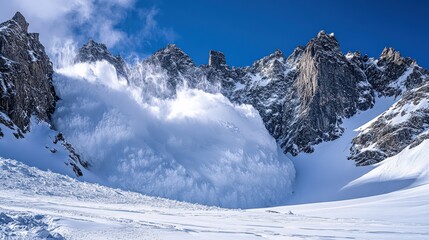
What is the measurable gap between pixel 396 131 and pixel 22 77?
79.5 meters

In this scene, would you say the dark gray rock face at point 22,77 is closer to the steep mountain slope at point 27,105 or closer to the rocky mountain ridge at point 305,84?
the steep mountain slope at point 27,105

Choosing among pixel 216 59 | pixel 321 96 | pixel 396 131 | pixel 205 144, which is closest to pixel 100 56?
pixel 216 59

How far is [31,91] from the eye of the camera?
62125 millimetres

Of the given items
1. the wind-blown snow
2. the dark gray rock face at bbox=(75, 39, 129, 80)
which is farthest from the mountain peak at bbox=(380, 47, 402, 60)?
the dark gray rock face at bbox=(75, 39, 129, 80)

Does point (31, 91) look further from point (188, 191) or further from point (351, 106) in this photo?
point (351, 106)

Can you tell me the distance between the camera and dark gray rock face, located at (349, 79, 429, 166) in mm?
88375

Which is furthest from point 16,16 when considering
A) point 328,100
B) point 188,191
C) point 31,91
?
point 328,100

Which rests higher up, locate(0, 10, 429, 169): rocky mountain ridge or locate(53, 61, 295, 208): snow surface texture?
locate(0, 10, 429, 169): rocky mountain ridge

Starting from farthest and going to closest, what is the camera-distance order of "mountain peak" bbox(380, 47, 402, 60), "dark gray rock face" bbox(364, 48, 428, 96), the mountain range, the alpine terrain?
"mountain peak" bbox(380, 47, 402, 60) < "dark gray rock face" bbox(364, 48, 428, 96) < the mountain range < the alpine terrain

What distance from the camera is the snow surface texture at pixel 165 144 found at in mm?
60125

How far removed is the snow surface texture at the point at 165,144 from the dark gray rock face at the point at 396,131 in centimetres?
2233

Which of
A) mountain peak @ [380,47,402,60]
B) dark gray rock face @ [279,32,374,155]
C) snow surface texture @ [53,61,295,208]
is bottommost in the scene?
snow surface texture @ [53,61,295,208]

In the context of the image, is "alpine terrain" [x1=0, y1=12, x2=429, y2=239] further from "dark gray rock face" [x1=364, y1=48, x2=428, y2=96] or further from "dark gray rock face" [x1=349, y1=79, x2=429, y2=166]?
"dark gray rock face" [x1=364, y1=48, x2=428, y2=96]

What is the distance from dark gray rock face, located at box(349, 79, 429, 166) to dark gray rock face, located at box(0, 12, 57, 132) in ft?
227
